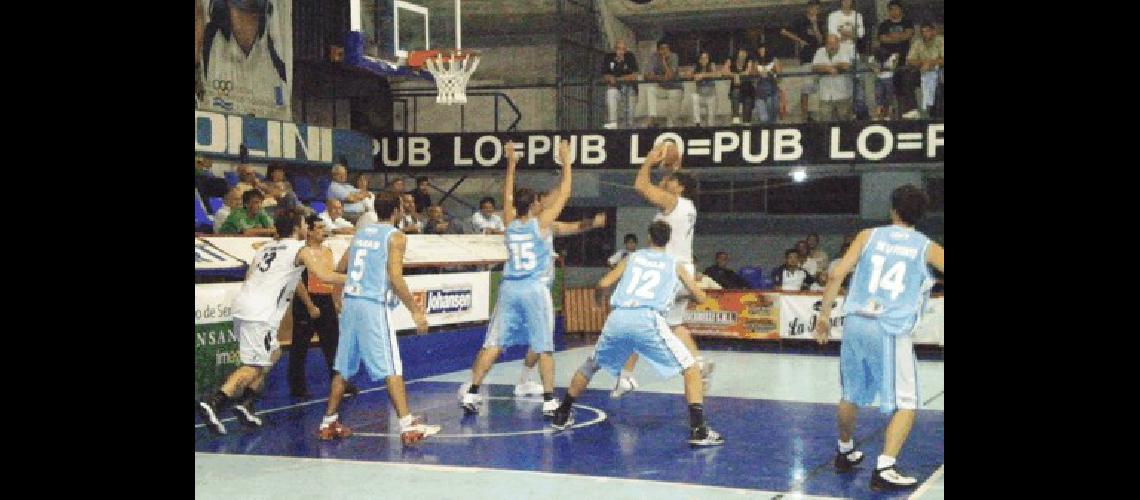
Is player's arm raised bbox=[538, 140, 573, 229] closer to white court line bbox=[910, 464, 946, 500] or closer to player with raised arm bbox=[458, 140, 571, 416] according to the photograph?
player with raised arm bbox=[458, 140, 571, 416]

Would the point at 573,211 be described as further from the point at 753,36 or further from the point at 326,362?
the point at 326,362

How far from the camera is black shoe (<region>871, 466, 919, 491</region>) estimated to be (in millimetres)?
7098

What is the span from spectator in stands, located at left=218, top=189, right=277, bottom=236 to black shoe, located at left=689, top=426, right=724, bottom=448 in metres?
5.54

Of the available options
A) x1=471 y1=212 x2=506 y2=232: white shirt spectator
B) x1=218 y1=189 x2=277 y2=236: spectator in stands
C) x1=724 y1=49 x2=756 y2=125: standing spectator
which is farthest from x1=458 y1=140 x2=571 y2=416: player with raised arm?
x1=724 y1=49 x2=756 y2=125: standing spectator

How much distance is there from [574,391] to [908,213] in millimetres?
3179

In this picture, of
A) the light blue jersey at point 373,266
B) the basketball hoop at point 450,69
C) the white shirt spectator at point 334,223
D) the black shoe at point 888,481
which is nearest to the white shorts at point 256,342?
the light blue jersey at point 373,266

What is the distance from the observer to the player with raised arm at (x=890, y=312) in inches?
281

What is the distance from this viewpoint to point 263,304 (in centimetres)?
962

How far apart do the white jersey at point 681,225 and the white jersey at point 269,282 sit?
331 centimetres

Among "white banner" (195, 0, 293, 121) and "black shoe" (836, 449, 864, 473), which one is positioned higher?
"white banner" (195, 0, 293, 121)

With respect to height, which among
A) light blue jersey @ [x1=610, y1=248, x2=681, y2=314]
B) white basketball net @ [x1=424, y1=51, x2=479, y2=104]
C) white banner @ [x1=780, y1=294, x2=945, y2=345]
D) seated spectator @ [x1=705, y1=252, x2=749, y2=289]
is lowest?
white banner @ [x1=780, y1=294, x2=945, y2=345]

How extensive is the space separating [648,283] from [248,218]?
5529 millimetres

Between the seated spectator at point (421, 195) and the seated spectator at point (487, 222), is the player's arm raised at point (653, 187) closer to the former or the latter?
the seated spectator at point (487, 222)
